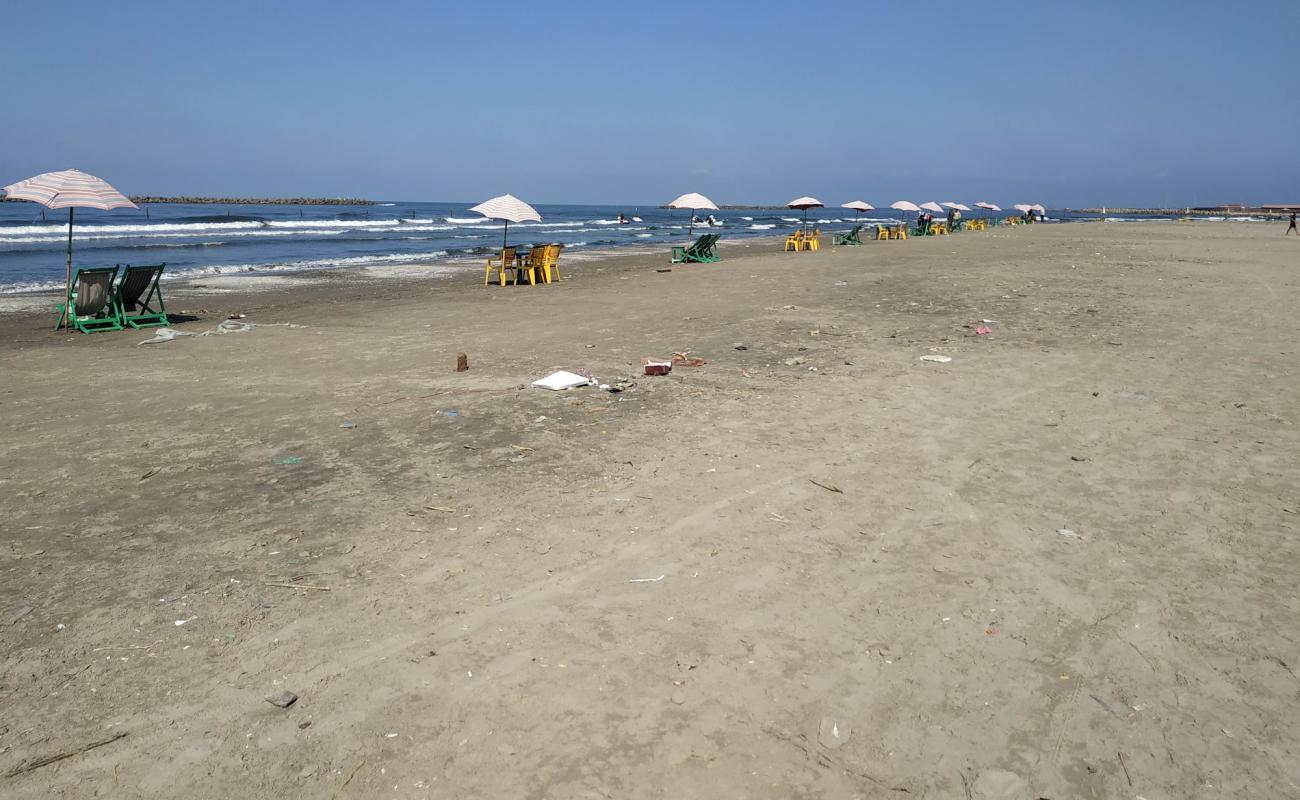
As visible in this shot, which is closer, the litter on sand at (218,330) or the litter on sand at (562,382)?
the litter on sand at (562,382)

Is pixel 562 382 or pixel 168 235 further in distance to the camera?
pixel 168 235

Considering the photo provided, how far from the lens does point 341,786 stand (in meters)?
2.15

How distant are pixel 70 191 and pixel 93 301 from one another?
1346 millimetres

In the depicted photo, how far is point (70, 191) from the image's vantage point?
969cm

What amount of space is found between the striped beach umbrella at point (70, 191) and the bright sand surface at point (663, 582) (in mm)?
3431

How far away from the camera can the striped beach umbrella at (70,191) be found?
31.3 ft

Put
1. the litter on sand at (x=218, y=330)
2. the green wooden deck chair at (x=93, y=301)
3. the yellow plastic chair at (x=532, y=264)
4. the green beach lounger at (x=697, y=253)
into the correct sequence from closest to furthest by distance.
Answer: the litter on sand at (x=218, y=330) → the green wooden deck chair at (x=93, y=301) → the yellow plastic chair at (x=532, y=264) → the green beach lounger at (x=697, y=253)

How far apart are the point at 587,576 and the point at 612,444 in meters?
1.73

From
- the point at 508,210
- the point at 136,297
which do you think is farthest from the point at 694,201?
the point at 136,297

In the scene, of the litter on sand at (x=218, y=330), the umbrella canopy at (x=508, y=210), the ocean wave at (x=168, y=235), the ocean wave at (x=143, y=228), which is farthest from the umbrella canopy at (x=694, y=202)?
the ocean wave at (x=143, y=228)

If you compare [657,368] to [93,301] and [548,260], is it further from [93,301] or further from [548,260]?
[548,260]

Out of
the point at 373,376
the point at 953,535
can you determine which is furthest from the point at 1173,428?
the point at 373,376

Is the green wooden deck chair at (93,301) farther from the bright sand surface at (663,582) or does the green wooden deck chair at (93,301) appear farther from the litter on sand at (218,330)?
the bright sand surface at (663,582)

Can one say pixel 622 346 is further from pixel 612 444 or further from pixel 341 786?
pixel 341 786
